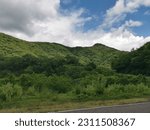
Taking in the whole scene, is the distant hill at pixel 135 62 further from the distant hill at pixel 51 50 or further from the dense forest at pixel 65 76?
the distant hill at pixel 51 50

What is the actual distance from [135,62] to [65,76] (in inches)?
1463

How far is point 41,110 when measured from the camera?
59.5 ft

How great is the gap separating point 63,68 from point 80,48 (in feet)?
397

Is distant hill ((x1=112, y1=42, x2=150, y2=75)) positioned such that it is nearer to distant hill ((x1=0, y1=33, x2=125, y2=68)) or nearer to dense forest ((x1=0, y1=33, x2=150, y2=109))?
dense forest ((x1=0, y1=33, x2=150, y2=109))

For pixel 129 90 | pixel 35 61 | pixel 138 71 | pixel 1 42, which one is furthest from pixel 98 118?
pixel 1 42

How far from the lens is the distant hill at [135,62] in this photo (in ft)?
237

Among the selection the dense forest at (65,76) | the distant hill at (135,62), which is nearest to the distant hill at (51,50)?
the dense forest at (65,76)

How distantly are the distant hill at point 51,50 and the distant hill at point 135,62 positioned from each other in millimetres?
61230

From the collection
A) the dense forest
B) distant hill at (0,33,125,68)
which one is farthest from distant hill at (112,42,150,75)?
distant hill at (0,33,125,68)

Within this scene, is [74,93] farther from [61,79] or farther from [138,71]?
[138,71]

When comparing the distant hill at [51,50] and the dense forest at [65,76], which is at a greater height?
the distant hill at [51,50]

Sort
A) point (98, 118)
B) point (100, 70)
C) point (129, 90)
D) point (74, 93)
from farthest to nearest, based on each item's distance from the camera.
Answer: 1. point (100, 70)
2. point (129, 90)
3. point (74, 93)
4. point (98, 118)

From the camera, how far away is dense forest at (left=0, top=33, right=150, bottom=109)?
82.2 feet

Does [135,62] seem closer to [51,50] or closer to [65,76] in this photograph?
[65,76]
